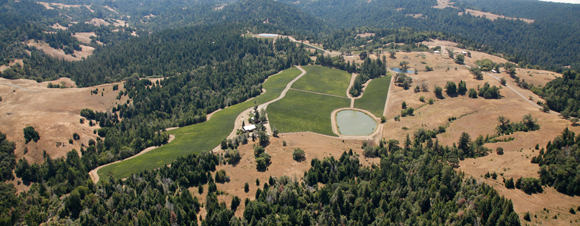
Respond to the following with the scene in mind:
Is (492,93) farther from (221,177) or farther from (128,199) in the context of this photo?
(128,199)

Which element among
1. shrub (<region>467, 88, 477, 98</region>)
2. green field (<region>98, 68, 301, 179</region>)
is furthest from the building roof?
shrub (<region>467, 88, 477, 98</region>)

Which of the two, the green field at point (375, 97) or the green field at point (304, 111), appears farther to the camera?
the green field at point (375, 97)

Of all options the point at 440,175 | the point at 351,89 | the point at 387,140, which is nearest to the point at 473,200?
the point at 440,175

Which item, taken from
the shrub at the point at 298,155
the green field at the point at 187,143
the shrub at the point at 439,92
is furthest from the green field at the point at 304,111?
the shrub at the point at 439,92

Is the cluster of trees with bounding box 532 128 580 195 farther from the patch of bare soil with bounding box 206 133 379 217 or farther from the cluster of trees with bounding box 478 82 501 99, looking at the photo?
the cluster of trees with bounding box 478 82 501 99

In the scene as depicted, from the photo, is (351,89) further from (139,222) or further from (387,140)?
(139,222)

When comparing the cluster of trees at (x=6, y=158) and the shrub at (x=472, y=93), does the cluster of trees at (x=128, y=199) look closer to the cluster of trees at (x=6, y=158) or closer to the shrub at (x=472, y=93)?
the cluster of trees at (x=6, y=158)
